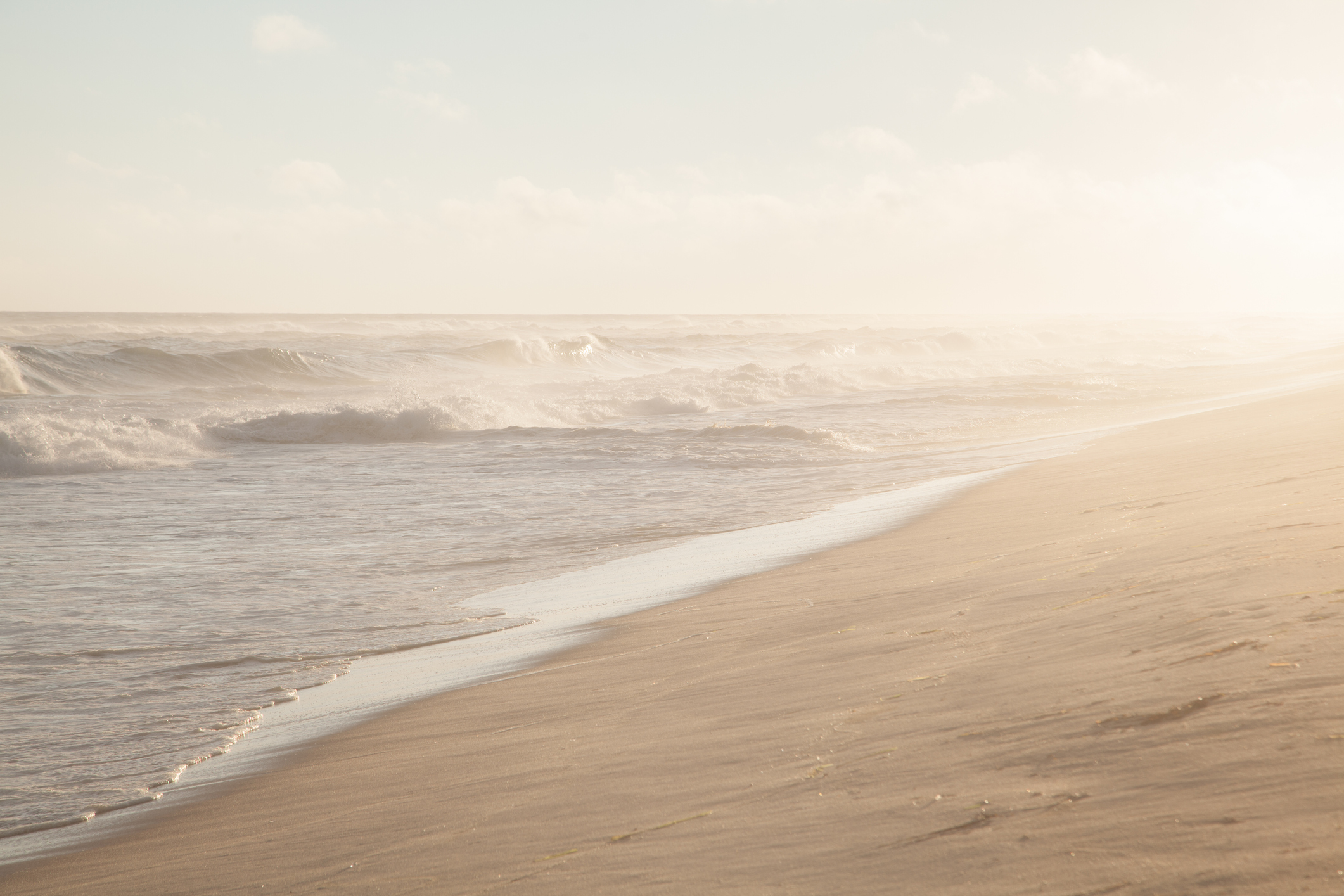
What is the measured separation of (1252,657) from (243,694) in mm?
4114

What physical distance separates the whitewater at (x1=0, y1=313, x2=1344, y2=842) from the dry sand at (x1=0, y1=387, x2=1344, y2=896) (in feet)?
3.26

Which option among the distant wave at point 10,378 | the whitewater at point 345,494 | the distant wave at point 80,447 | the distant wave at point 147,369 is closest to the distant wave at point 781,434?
the whitewater at point 345,494

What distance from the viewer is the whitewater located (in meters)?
4.34

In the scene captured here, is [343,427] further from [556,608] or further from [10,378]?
[10,378]

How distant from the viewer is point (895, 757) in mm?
2117

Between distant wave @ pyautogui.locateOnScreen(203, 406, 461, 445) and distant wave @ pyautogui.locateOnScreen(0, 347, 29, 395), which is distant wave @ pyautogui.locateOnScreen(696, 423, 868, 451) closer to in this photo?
distant wave @ pyautogui.locateOnScreen(203, 406, 461, 445)

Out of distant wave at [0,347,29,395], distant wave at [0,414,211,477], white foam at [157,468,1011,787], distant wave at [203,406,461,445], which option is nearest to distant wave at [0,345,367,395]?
distant wave at [0,347,29,395]

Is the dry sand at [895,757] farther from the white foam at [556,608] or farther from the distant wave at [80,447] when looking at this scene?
the distant wave at [80,447]

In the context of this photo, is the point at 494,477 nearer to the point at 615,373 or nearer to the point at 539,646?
the point at 539,646

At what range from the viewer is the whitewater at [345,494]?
4.34m

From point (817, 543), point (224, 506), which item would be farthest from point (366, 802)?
point (224, 506)

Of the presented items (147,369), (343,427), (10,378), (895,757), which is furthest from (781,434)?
(147,369)

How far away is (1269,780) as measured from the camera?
158 cm

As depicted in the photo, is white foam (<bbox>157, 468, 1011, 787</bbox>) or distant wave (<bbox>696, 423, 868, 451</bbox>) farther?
distant wave (<bbox>696, 423, 868, 451</bbox>)
